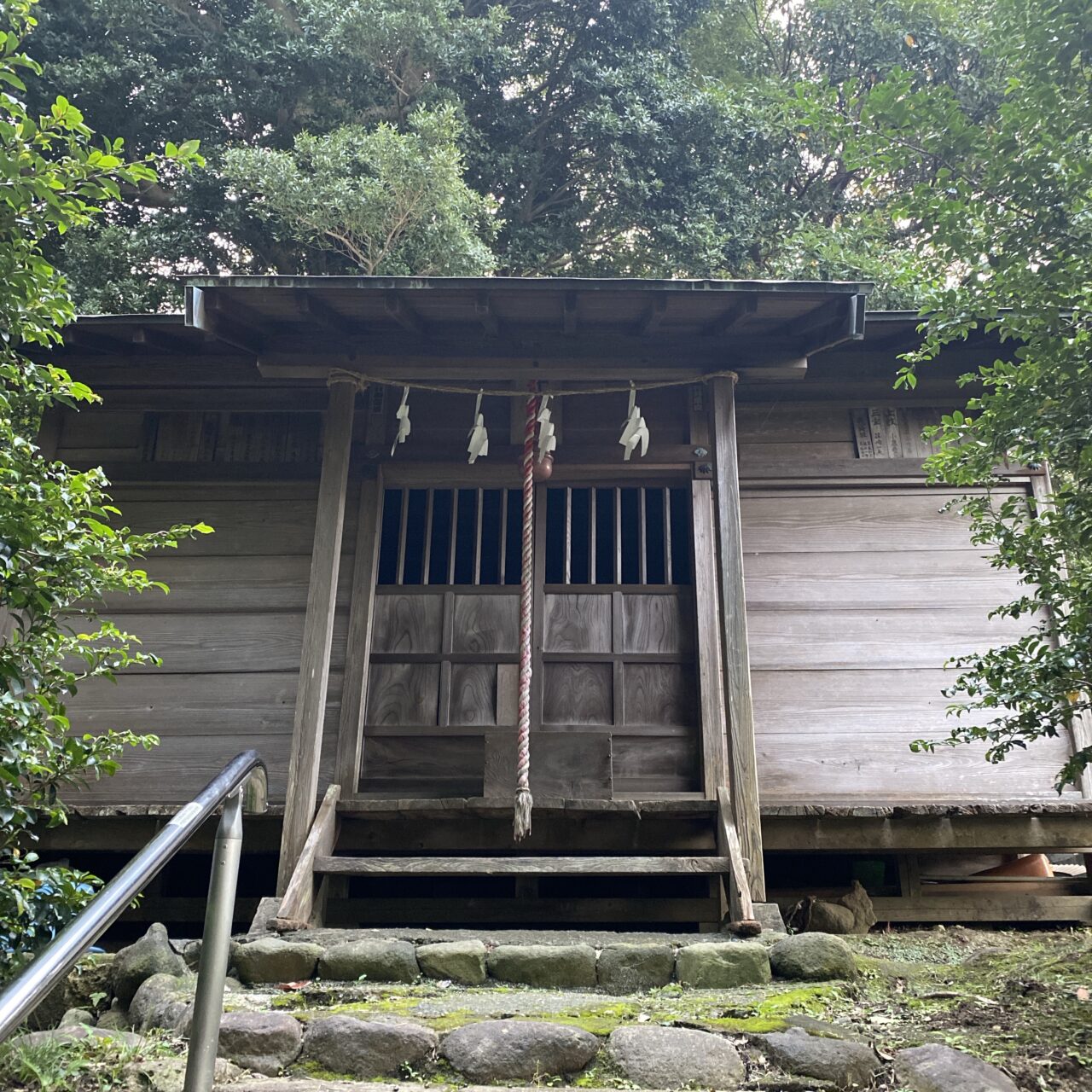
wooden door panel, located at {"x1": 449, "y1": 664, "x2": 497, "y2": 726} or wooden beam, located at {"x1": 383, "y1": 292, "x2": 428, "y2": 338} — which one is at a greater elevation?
wooden beam, located at {"x1": 383, "y1": 292, "x2": 428, "y2": 338}

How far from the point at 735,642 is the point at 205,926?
3.67 metres

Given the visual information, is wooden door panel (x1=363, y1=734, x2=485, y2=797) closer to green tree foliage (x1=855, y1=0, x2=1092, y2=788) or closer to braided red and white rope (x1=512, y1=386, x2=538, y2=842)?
braided red and white rope (x1=512, y1=386, x2=538, y2=842)

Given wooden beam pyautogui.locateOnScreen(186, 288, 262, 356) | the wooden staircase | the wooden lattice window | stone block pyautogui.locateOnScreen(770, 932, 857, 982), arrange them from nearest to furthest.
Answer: stone block pyautogui.locateOnScreen(770, 932, 857, 982) → the wooden staircase → wooden beam pyautogui.locateOnScreen(186, 288, 262, 356) → the wooden lattice window

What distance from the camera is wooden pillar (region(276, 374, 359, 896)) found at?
5379mm

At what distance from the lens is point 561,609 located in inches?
269

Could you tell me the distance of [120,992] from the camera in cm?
399

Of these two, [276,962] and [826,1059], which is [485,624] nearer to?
[276,962]

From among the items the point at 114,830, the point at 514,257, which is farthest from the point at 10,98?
the point at 514,257

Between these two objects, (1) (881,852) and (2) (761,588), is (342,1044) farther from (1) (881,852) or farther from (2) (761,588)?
(2) (761,588)

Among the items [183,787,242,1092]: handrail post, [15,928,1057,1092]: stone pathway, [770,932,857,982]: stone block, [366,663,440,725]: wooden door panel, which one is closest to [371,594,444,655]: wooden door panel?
[366,663,440,725]: wooden door panel

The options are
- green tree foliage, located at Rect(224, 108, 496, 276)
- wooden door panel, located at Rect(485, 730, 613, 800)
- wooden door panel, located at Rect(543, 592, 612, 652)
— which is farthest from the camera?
green tree foliage, located at Rect(224, 108, 496, 276)

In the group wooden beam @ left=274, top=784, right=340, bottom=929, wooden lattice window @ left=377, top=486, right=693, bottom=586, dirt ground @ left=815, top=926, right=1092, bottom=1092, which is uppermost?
wooden lattice window @ left=377, top=486, right=693, bottom=586

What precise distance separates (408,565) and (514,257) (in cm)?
674

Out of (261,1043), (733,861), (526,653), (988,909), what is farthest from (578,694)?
(261,1043)
